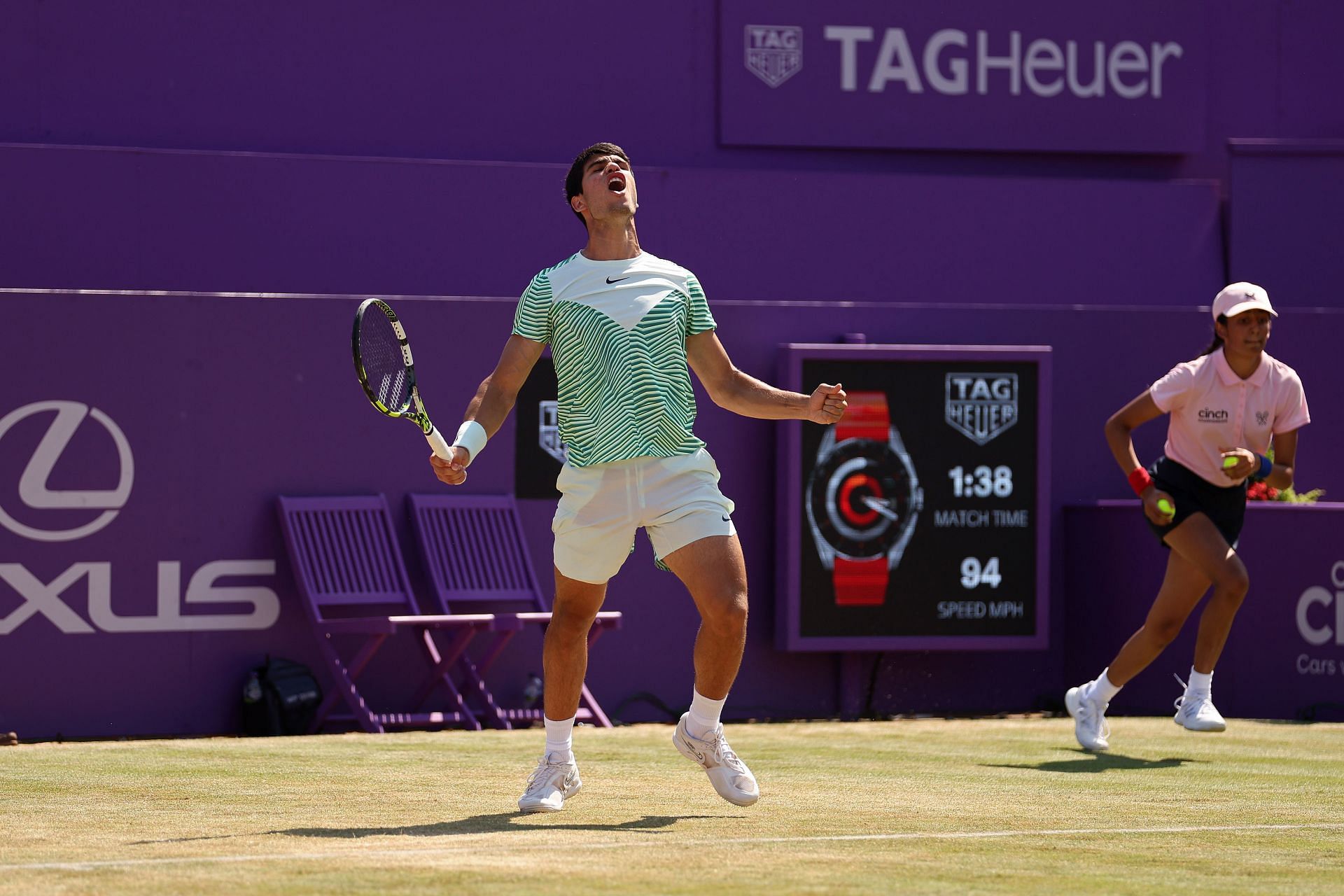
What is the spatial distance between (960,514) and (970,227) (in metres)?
2.75

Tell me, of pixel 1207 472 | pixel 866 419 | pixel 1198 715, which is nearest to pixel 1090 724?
pixel 1198 715

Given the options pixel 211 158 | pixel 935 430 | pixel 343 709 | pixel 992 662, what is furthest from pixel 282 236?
pixel 992 662

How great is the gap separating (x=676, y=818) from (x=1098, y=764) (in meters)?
2.72

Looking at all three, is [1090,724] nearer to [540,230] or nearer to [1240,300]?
[1240,300]

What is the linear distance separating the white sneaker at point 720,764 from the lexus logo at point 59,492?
461 cm

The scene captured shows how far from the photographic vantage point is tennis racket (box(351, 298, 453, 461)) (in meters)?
6.29

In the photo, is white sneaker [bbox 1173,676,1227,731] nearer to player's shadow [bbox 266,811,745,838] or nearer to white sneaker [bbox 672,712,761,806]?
white sneaker [bbox 672,712,761,806]

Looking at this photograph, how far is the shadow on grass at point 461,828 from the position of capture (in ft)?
20.1

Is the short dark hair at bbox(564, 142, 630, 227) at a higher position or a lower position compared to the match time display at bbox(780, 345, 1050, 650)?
higher

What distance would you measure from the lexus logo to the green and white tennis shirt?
4312 millimetres

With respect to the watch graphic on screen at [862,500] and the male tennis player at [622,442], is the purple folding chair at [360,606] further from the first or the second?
the male tennis player at [622,442]

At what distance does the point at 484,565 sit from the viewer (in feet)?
36.6

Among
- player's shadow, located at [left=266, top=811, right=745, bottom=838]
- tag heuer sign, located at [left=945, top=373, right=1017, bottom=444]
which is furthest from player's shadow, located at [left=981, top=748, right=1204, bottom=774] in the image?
tag heuer sign, located at [left=945, top=373, right=1017, bottom=444]

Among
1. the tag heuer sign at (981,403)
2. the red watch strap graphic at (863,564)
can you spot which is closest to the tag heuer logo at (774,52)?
the tag heuer sign at (981,403)
